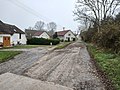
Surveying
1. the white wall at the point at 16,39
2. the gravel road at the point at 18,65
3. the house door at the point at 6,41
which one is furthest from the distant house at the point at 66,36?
the gravel road at the point at 18,65

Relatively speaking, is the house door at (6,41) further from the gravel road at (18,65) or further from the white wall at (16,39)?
the gravel road at (18,65)

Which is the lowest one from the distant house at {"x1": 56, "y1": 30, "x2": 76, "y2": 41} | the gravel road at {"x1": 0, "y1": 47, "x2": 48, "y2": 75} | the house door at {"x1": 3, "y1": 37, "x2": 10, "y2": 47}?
the gravel road at {"x1": 0, "y1": 47, "x2": 48, "y2": 75}

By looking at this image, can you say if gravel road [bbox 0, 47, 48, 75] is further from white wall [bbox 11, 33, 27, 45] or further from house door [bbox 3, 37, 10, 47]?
white wall [bbox 11, 33, 27, 45]

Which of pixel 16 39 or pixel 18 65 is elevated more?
pixel 16 39

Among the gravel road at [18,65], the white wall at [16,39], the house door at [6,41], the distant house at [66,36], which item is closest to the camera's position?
the gravel road at [18,65]

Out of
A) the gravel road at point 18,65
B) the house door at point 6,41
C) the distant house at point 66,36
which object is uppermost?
the distant house at point 66,36

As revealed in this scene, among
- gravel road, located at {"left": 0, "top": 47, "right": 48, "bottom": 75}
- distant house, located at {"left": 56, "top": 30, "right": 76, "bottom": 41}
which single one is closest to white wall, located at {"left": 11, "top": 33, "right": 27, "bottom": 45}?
gravel road, located at {"left": 0, "top": 47, "right": 48, "bottom": 75}

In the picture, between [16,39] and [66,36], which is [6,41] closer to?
[16,39]

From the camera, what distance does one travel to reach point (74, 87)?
23.9 feet

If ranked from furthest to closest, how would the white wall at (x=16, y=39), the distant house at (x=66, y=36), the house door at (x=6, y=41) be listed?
the distant house at (x=66, y=36) < the white wall at (x=16, y=39) < the house door at (x=6, y=41)

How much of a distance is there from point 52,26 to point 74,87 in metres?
136

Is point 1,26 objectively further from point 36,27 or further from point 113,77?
point 36,27

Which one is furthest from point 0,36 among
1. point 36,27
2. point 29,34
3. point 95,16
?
A: point 36,27

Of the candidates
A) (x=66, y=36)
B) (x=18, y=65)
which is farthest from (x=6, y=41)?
(x=66, y=36)
